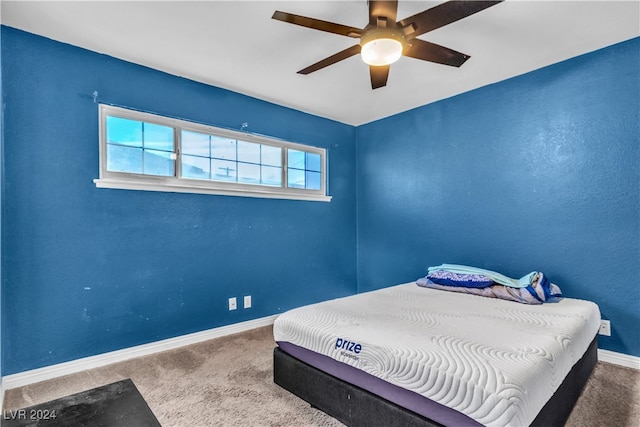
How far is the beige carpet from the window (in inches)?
53.3

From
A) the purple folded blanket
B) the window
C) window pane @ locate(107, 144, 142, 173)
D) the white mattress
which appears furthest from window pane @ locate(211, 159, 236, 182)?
the purple folded blanket

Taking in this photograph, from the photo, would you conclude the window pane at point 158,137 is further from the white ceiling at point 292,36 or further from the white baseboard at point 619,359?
the white baseboard at point 619,359

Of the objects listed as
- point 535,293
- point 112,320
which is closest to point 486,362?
point 535,293

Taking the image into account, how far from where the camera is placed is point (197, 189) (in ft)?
9.52

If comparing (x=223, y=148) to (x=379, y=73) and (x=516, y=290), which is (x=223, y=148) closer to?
(x=379, y=73)

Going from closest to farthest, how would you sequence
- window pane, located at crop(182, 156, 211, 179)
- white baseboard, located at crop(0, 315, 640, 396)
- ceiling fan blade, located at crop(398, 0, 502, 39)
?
1. ceiling fan blade, located at crop(398, 0, 502, 39)
2. white baseboard, located at crop(0, 315, 640, 396)
3. window pane, located at crop(182, 156, 211, 179)

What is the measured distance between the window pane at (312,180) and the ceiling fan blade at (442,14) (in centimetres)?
229

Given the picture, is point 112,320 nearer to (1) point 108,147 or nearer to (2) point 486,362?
(1) point 108,147

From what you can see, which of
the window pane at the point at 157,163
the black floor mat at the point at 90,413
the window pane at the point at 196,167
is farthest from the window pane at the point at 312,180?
the black floor mat at the point at 90,413

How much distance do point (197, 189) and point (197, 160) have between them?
308mm

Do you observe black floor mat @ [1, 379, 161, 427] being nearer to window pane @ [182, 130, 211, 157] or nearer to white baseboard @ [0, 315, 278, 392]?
white baseboard @ [0, 315, 278, 392]

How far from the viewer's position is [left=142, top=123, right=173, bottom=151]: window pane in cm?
274

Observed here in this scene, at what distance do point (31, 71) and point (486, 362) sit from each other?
3167mm

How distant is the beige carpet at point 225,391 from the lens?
177 cm
